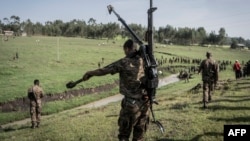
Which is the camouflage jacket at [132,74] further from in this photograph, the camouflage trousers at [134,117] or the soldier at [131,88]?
the camouflage trousers at [134,117]

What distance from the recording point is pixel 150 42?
8.12 metres

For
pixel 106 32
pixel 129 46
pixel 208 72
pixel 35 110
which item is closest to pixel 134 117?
pixel 129 46

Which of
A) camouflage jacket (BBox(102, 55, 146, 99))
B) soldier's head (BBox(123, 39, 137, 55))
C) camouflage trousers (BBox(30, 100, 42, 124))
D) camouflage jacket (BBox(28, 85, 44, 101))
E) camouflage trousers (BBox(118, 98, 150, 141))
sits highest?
soldier's head (BBox(123, 39, 137, 55))

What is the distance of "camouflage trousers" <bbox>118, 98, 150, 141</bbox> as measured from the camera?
8.02 metres

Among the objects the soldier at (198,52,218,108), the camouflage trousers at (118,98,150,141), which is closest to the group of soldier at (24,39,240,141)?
the camouflage trousers at (118,98,150,141)

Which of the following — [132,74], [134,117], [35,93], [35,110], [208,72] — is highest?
[132,74]

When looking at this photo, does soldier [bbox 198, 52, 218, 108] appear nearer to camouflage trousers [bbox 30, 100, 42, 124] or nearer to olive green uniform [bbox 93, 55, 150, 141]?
olive green uniform [bbox 93, 55, 150, 141]

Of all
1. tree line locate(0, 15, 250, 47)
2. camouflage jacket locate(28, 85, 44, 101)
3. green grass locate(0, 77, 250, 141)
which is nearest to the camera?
green grass locate(0, 77, 250, 141)

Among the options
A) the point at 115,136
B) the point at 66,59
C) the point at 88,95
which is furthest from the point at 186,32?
the point at 115,136

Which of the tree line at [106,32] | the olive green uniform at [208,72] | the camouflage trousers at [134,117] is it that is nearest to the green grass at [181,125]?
the olive green uniform at [208,72]

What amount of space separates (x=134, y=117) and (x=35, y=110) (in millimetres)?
12618

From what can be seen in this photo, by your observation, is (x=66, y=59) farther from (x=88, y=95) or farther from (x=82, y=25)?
(x=82, y=25)

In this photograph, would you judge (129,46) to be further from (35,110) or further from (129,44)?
(35,110)

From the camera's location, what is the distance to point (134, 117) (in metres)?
8.04
